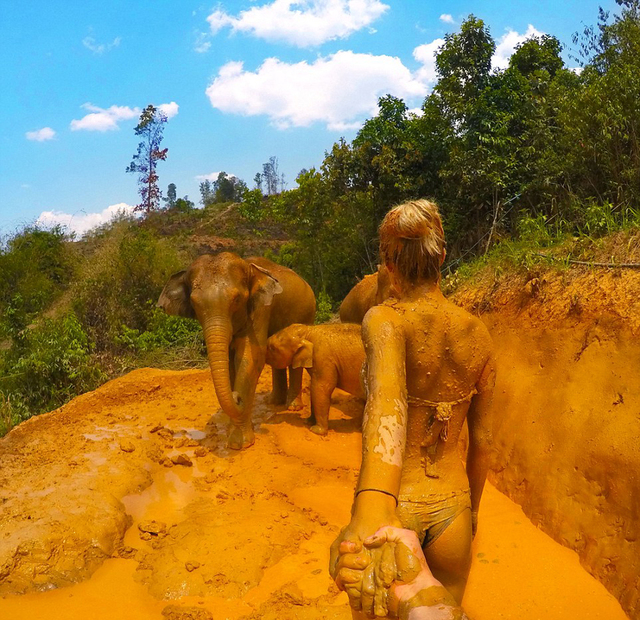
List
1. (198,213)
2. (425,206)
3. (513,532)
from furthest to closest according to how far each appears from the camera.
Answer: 1. (198,213)
2. (513,532)
3. (425,206)

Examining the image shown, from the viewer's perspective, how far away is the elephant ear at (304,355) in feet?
24.5

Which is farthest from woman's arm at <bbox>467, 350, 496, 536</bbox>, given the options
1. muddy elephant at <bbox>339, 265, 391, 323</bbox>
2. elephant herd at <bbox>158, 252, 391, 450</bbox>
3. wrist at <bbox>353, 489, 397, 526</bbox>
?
muddy elephant at <bbox>339, 265, 391, 323</bbox>

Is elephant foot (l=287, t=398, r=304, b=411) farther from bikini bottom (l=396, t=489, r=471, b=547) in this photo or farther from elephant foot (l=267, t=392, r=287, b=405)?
bikini bottom (l=396, t=489, r=471, b=547)

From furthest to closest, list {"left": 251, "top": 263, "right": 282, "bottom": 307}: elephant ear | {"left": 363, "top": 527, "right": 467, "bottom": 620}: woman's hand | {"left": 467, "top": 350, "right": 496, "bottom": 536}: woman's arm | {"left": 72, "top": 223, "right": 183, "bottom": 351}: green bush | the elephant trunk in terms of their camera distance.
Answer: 1. {"left": 72, "top": 223, "right": 183, "bottom": 351}: green bush
2. {"left": 251, "top": 263, "right": 282, "bottom": 307}: elephant ear
3. the elephant trunk
4. {"left": 467, "top": 350, "right": 496, "bottom": 536}: woman's arm
5. {"left": 363, "top": 527, "right": 467, "bottom": 620}: woman's hand

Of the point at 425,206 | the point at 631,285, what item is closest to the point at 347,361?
the point at 631,285

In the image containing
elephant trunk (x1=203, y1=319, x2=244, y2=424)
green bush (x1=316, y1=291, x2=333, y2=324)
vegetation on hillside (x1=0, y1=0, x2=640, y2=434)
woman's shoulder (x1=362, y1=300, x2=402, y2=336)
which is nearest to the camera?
woman's shoulder (x1=362, y1=300, x2=402, y2=336)

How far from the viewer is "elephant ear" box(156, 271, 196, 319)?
23.2 ft

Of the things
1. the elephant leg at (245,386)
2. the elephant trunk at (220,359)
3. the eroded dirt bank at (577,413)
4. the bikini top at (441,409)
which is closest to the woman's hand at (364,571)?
the bikini top at (441,409)

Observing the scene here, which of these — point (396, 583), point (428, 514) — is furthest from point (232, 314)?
point (396, 583)

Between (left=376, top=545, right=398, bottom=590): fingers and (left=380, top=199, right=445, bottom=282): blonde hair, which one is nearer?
(left=376, top=545, right=398, bottom=590): fingers

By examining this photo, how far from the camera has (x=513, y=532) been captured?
16.3 ft

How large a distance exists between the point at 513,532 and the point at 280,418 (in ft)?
12.5

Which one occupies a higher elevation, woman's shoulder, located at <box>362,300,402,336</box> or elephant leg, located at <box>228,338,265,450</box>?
woman's shoulder, located at <box>362,300,402,336</box>

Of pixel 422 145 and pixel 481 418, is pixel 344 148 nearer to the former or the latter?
pixel 422 145
